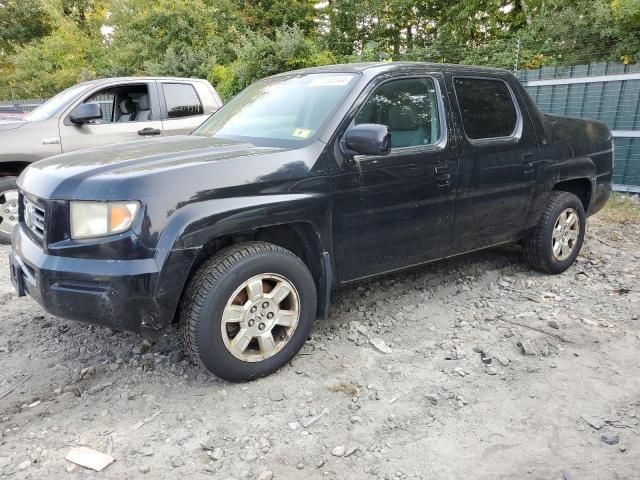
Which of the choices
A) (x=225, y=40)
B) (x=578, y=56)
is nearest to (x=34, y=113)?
(x=578, y=56)

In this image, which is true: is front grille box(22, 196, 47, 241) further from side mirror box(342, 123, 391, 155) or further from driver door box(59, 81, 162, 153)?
driver door box(59, 81, 162, 153)

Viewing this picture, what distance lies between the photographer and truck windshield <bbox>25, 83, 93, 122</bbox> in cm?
597

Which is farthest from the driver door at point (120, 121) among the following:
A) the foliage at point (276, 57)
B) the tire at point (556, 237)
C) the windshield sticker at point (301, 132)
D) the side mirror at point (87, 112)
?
the foliage at point (276, 57)

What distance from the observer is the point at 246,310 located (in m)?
2.86

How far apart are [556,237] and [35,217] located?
160 inches

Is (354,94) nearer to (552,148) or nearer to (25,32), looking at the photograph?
(552,148)

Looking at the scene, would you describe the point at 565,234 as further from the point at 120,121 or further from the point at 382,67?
the point at 120,121

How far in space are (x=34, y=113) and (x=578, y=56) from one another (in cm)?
1100

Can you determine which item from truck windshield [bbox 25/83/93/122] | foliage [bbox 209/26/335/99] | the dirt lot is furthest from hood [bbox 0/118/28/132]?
foliage [bbox 209/26/335/99]

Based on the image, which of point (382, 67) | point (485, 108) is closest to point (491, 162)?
point (485, 108)

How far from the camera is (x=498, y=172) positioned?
3.98 metres

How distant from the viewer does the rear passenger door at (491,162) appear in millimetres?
3812

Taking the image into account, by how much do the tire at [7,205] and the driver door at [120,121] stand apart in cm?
67

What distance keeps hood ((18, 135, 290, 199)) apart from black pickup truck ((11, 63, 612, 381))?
0.04ft
